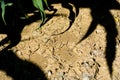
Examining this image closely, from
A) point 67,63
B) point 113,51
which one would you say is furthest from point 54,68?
point 113,51

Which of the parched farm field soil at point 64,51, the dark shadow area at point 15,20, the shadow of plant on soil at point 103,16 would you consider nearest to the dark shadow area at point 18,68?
the parched farm field soil at point 64,51

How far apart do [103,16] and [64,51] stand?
420 millimetres

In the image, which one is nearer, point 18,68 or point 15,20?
point 18,68

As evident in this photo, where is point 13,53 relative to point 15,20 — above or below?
below

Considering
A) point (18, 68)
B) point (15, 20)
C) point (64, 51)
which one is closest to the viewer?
point (18, 68)

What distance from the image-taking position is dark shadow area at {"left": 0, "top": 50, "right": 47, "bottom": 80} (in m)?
2.14

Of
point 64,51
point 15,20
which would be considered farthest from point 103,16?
point 15,20

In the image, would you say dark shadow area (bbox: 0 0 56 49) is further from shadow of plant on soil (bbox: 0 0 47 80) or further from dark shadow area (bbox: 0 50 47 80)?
dark shadow area (bbox: 0 50 47 80)

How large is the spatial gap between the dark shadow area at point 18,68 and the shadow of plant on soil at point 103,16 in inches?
15.5

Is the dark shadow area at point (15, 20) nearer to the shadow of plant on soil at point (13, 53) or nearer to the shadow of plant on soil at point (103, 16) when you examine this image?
the shadow of plant on soil at point (13, 53)

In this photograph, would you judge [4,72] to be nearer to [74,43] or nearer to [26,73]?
[26,73]

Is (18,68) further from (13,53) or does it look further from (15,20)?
(15,20)

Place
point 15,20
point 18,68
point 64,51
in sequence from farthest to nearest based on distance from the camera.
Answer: point 15,20
point 64,51
point 18,68

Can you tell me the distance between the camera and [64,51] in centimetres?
228
